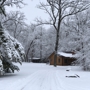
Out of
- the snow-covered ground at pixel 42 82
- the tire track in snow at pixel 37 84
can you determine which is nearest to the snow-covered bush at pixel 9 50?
the snow-covered ground at pixel 42 82

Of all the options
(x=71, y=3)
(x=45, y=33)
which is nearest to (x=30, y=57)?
(x=45, y=33)

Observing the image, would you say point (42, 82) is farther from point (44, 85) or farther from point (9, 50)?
point (9, 50)

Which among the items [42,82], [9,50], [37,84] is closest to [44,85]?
[37,84]

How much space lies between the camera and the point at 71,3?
27.9 meters

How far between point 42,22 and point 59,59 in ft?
45.3

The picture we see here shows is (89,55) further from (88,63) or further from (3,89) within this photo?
(3,89)

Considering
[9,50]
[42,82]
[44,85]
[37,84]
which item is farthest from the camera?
[9,50]

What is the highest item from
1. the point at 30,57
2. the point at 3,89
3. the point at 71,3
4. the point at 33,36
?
the point at 71,3

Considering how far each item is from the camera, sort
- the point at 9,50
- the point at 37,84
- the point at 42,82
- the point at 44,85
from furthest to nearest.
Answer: the point at 9,50 → the point at 42,82 → the point at 37,84 → the point at 44,85

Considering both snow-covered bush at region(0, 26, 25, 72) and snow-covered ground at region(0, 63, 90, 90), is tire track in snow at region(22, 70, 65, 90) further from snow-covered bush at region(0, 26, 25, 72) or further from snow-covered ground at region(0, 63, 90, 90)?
snow-covered bush at region(0, 26, 25, 72)

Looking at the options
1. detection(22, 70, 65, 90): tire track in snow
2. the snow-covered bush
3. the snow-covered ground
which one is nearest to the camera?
detection(22, 70, 65, 90): tire track in snow

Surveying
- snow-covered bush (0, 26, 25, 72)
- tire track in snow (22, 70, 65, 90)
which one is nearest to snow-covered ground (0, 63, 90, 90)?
tire track in snow (22, 70, 65, 90)

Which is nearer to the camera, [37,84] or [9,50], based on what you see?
[37,84]

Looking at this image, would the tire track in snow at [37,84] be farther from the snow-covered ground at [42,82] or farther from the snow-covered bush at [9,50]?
the snow-covered bush at [9,50]
